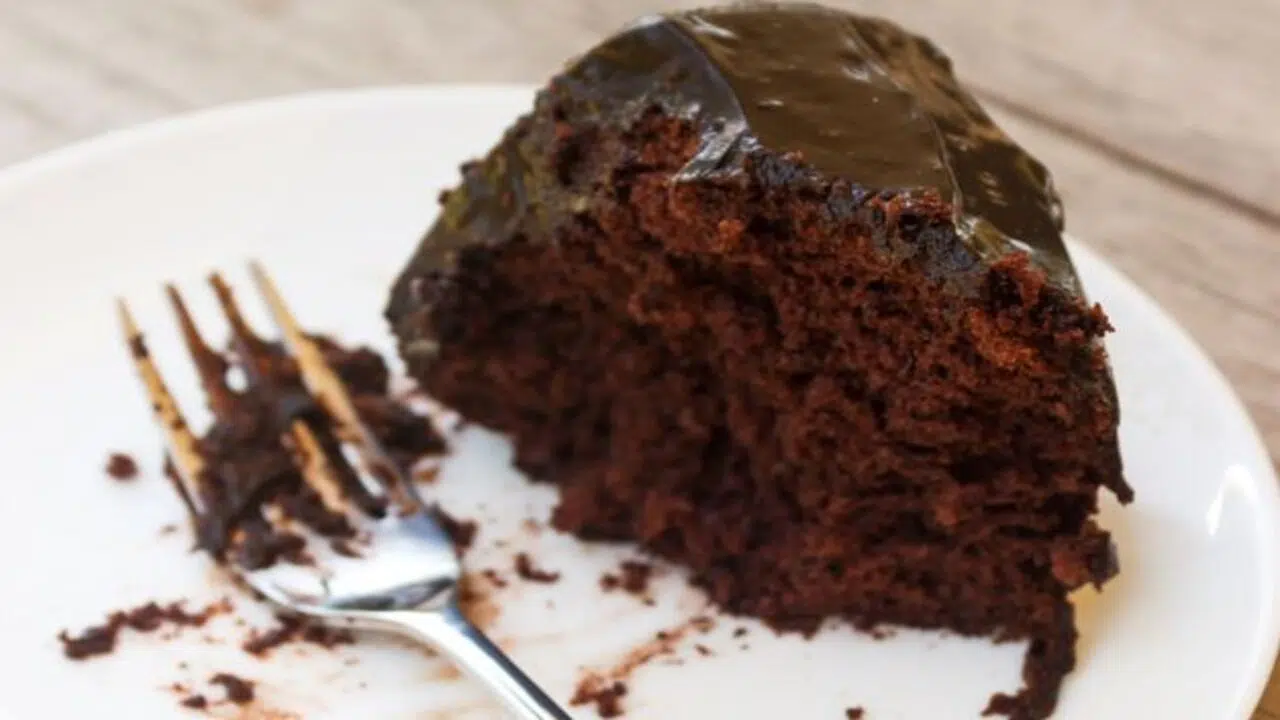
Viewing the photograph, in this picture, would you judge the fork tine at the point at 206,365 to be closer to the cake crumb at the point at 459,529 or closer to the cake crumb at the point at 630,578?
the cake crumb at the point at 459,529

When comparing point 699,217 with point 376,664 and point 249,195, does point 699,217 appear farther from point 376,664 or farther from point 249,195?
point 249,195

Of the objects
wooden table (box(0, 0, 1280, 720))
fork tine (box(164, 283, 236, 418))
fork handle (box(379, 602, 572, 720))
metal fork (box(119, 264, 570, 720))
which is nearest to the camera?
fork handle (box(379, 602, 572, 720))

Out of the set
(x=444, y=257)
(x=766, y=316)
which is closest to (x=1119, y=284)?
(x=766, y=316)

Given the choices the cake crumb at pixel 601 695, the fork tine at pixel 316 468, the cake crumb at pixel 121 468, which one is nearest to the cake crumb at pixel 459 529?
the fork tine at pixel 316 468

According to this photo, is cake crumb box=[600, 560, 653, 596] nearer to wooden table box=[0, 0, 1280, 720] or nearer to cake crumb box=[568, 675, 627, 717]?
cake crumb box=[568, 675, 627, 717]

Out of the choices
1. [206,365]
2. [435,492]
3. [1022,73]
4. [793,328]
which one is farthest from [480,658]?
[1022,73]

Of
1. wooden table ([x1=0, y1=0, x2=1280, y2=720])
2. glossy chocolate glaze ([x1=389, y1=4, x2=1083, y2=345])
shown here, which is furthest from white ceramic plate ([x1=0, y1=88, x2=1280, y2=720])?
wooden table ([x1=0, y1=0, x2=1280, y2=720])
